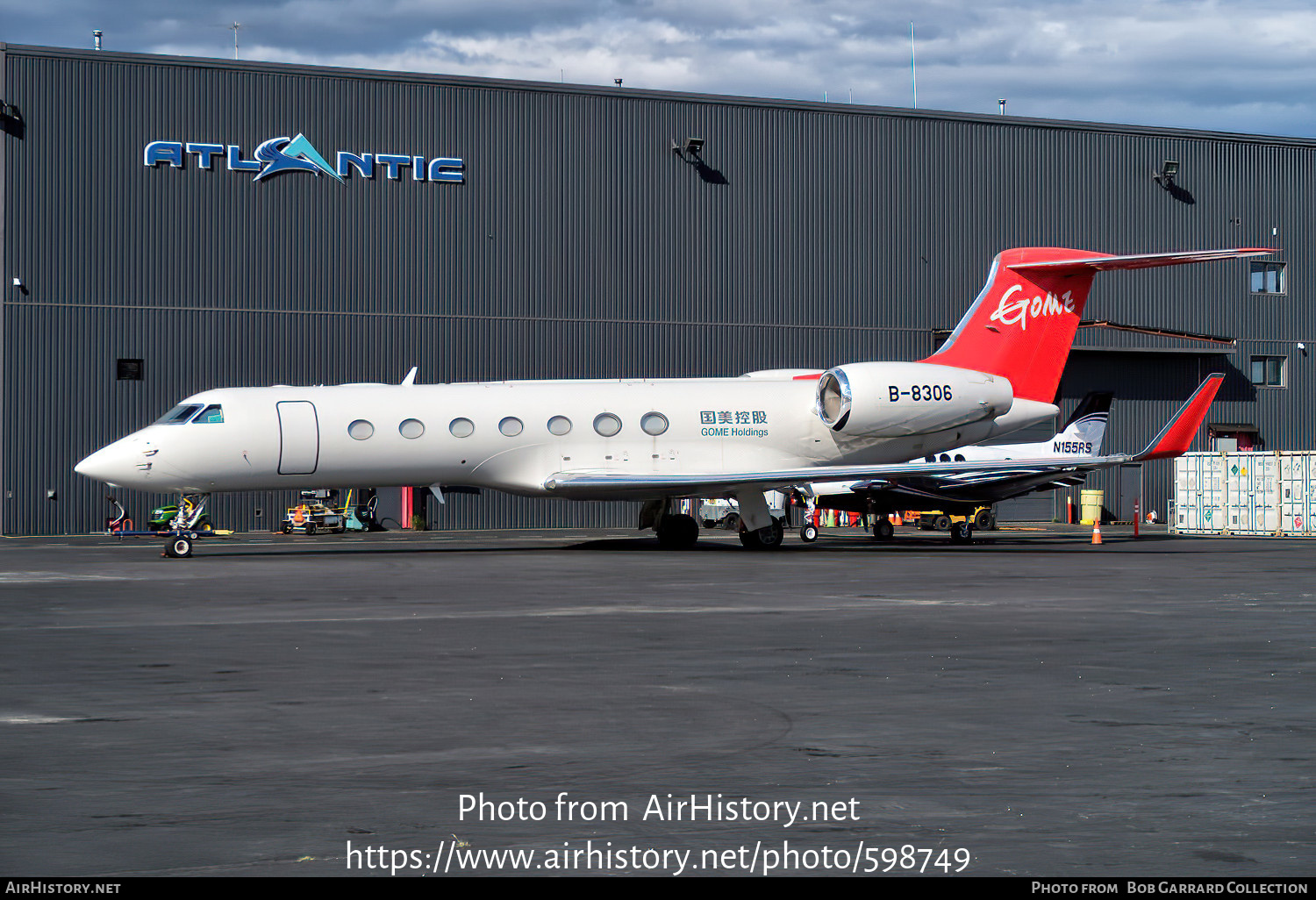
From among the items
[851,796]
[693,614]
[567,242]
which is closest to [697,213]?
[567,242]

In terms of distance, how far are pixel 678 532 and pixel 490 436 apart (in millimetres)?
4982

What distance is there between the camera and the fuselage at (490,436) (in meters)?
26.0

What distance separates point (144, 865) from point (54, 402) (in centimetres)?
3602

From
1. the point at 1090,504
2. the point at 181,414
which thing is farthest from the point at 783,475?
the point at 1090,504

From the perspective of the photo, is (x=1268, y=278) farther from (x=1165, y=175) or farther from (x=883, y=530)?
(x=883, y=530)

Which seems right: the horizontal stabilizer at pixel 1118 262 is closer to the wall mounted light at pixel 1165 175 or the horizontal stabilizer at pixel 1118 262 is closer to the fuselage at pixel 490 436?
the fuselage at pixel 490 436

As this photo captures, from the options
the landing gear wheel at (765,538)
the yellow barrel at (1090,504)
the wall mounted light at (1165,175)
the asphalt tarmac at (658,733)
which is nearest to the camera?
the asphalt tarmac at (658,733)

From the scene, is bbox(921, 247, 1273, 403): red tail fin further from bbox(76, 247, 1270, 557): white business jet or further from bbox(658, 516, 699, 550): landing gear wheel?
bbox(658, 516, 699, 550): landing gear wheel

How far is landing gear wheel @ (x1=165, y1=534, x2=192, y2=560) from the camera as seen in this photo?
85.8ft

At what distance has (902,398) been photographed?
1123 inches

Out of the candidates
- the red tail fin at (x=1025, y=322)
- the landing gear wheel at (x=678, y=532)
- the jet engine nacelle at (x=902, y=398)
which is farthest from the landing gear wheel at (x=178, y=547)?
the red tail fin at (x=1025, y=322)

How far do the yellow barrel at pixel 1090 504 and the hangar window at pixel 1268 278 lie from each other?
1035 cm

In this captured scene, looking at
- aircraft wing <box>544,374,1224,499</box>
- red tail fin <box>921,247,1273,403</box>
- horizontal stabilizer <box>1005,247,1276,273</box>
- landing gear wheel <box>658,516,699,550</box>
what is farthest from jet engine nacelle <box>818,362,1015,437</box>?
landing gear wheel <box>658,516,699,550</box>

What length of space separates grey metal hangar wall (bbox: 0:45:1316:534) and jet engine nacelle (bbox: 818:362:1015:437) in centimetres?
1547
